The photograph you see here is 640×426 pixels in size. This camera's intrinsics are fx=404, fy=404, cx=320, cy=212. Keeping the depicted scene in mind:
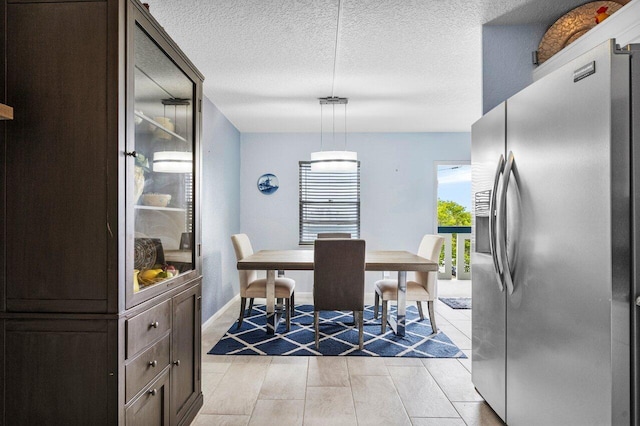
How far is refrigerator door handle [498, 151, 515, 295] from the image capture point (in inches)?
75.2

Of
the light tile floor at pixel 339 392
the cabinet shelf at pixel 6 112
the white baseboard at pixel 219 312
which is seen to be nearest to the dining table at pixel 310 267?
the light tile floor at pixel 339 392

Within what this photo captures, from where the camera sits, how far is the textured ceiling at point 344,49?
244 cm

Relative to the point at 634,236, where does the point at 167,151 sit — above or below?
above

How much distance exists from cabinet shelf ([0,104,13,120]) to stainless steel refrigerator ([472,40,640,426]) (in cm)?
196

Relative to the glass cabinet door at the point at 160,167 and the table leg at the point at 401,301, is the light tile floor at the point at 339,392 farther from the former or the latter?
the glass cabinet door at the point at 160,167

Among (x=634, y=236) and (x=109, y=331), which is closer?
(x=634, y=236)

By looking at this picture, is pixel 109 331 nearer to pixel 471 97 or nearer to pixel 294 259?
pixel 294 259

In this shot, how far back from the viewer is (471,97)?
4.25m

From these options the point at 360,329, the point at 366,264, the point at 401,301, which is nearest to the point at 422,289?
the point at 401,301

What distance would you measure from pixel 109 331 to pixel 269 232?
4530 millimetres

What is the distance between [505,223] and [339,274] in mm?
1773

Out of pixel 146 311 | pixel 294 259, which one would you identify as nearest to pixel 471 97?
pixel 294 259

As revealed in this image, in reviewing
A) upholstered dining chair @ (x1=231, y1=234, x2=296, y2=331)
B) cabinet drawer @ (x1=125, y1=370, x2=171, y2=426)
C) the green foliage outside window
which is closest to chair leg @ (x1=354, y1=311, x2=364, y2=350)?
upholstered dining chair @ (x1=231, y1=234, x2=296, y2=331)

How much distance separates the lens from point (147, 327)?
1678 mm
